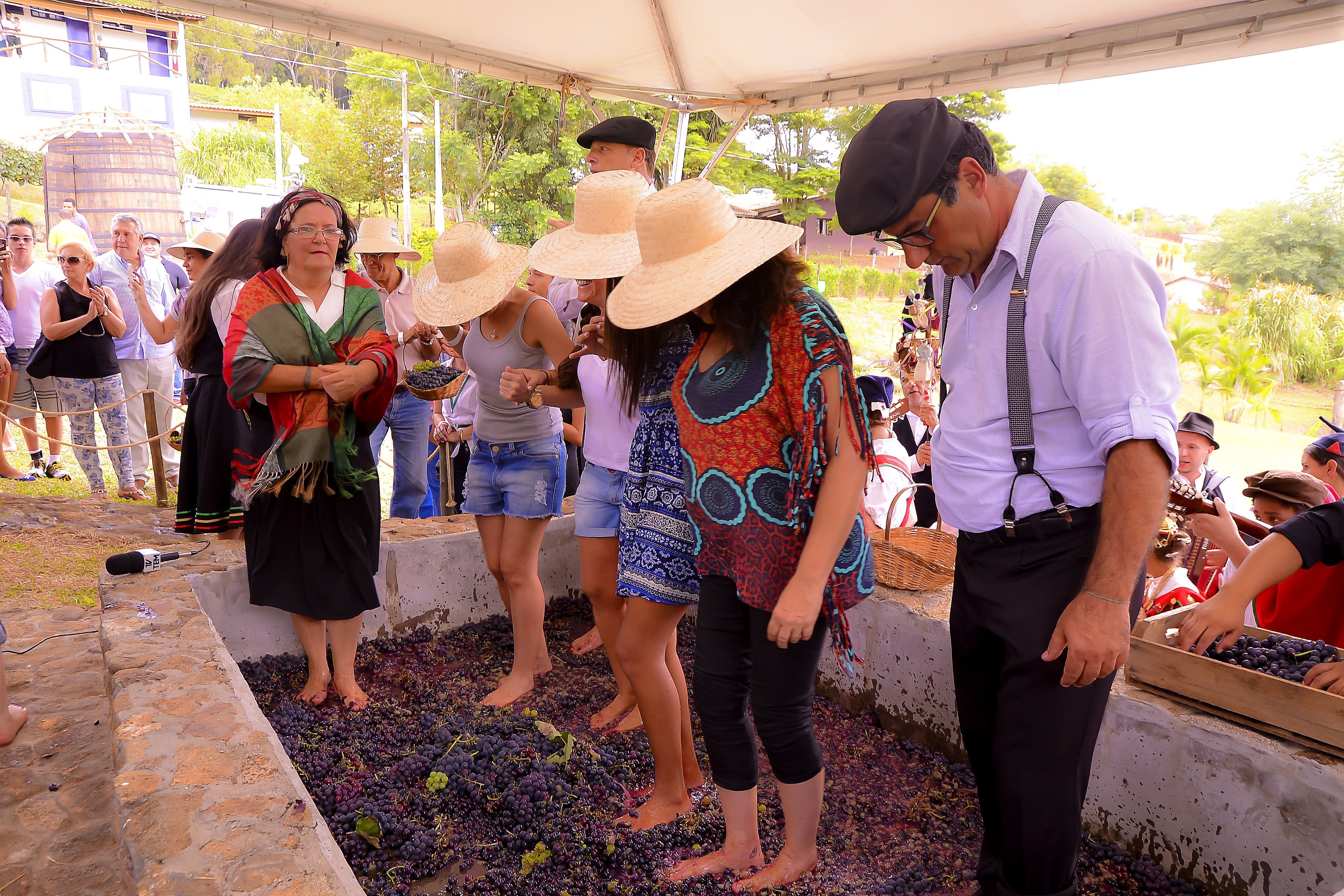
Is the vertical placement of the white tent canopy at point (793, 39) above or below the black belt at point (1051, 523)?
above

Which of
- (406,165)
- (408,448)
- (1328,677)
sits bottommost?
(1328,677)

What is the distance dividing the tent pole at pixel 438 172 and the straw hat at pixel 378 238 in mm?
14877

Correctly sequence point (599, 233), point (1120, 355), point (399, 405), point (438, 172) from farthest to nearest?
point (438, 172) → point (399, 405) → point (599, 233) → point (1120, 355)

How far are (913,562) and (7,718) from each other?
3.21 meters

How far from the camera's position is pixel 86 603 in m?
3.96

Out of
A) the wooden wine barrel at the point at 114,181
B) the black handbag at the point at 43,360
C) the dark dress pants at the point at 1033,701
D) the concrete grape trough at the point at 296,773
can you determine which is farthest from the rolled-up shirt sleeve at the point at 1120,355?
the wooden wine barrel at the point at 114,181

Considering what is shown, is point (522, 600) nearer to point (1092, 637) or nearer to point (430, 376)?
point (430, 376)

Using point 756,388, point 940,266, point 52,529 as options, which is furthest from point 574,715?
point 52,529

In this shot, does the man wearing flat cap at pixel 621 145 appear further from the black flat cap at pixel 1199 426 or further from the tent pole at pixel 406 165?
the tent pole at pixel 406 165

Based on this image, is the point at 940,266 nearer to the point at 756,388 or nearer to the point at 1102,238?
the point at 1102,238

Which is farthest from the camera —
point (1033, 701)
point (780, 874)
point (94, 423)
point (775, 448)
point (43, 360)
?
point (94, 423)

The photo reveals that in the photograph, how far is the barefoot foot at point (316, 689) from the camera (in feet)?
10.4

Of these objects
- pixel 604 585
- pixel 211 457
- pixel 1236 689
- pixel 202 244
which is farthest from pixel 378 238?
pixel 1236 689

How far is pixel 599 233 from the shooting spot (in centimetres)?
269
